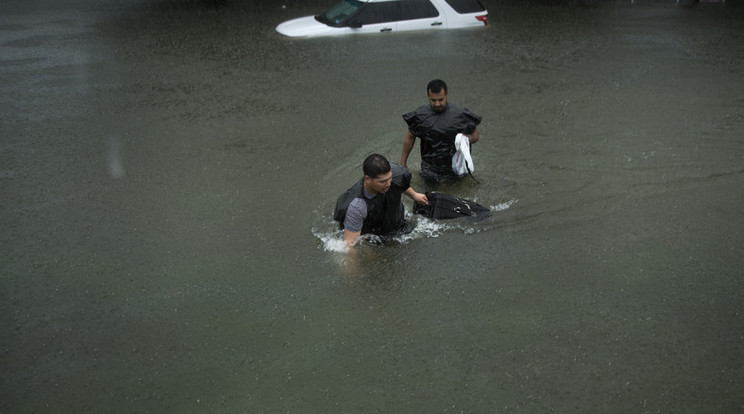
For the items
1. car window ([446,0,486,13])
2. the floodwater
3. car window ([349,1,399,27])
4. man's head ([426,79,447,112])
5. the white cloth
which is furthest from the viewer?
car window ([446,0,486,13])

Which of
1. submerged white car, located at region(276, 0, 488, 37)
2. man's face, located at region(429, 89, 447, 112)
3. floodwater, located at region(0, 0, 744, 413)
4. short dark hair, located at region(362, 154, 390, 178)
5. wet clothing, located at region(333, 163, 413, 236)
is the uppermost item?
submerged white car, located at region(276, 0, 488, 37)

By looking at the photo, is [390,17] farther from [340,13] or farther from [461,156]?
[461,156]

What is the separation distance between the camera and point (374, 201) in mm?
5422

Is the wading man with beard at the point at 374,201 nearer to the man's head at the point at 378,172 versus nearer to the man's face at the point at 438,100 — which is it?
the man's head at the point at 378,172

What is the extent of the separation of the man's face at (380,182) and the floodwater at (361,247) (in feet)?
2.54

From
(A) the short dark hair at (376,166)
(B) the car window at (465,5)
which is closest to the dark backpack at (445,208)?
(A) the short dark hair at (376,166)

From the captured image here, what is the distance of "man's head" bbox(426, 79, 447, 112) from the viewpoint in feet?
20.7

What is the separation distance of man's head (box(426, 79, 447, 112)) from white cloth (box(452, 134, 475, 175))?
0.36 m

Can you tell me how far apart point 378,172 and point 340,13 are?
9.15m

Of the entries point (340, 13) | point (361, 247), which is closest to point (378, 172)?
point (361, 247)

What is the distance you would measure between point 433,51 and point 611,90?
3.58 m

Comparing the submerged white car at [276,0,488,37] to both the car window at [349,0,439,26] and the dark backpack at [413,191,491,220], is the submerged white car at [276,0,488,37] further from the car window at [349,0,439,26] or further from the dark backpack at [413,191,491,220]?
the dark backpack at [413,191,491,220]

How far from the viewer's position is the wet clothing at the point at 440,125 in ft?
21.6

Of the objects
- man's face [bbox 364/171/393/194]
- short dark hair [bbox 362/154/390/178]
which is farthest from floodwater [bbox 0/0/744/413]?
short dark hair [bbox 362/154/390/178]
